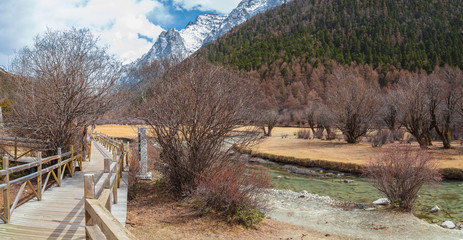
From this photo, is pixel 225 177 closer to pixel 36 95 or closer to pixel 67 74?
pixel 67 74

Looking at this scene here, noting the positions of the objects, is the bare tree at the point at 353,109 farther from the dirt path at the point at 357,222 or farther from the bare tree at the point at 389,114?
the dirt path at the point at 357,222

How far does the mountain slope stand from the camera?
102 m

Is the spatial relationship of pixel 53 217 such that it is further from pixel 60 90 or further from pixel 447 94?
pixel 447 94

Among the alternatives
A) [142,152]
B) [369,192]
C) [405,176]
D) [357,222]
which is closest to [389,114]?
[369,192]

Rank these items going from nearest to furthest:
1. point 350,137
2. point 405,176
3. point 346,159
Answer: point 405,176 < point 346,159 < point 350,137

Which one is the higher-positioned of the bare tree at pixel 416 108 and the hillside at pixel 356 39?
the hillside at pixel 356 39

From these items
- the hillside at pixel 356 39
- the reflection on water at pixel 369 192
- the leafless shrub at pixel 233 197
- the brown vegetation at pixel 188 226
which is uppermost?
the hillside at pixel 356 39

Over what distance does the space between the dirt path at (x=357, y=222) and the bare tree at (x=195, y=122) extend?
2419 mm

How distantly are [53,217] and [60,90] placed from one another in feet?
25.4

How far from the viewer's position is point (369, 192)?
614 inches

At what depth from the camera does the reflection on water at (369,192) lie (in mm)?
12078

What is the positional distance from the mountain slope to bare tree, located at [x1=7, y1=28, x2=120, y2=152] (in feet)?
270

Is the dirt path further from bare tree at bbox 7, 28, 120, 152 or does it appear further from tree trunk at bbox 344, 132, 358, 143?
tree trunk at bbox 344, 132, 358, 143

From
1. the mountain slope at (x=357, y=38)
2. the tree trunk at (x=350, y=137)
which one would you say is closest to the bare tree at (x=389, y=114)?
the tree trunk at (x=350, y=137)
